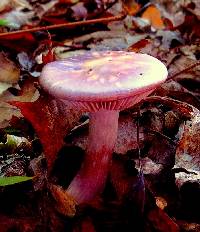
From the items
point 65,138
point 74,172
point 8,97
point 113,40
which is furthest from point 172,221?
point 113,40

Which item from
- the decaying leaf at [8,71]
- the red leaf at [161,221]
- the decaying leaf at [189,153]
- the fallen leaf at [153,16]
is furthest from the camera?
the fallen leaf at [153,16]

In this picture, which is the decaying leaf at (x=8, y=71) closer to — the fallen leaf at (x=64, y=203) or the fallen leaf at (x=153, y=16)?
the fallen leaf at (x=64, y=203)

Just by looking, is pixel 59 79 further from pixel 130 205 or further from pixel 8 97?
pixel 8 97

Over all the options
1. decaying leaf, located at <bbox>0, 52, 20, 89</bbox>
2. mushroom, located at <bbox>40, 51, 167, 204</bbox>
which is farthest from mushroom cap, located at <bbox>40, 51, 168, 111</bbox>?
decaying leaf, located at <bbox>0, 52, 20, 89</bbox>

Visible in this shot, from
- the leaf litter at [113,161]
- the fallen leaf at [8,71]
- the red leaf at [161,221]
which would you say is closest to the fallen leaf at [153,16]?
the leaf litter at [113,161]

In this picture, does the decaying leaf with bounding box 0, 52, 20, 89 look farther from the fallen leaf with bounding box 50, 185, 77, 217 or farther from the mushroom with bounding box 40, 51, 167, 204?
the fallen leaf with bounding box 50, 185, 77, 217

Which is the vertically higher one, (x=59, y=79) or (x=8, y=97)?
(x=59, y=79)
